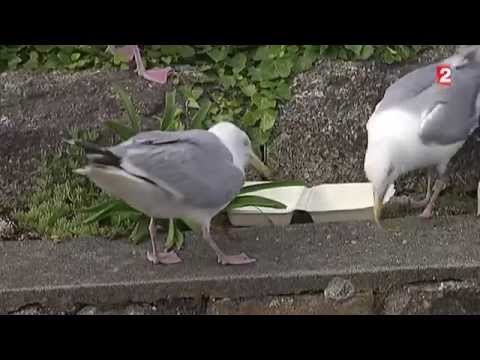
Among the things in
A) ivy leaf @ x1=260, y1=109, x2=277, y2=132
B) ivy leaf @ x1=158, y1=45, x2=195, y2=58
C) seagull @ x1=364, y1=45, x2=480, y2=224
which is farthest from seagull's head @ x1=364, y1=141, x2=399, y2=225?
ivy leaf @ x1=158, y1=45, x2=195, y2=58

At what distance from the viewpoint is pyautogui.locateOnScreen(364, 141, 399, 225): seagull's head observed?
2.26m

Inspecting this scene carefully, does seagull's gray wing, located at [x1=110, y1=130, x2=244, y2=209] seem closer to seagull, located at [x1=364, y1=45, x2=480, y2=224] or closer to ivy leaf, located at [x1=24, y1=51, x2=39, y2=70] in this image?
seagull, located at [x1=364, y1=45, x2=480, y2=224]

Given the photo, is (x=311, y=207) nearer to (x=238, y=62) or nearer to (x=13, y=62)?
(x=238, y=62)

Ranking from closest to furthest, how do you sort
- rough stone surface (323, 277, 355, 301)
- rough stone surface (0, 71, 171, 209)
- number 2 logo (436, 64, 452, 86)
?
rough stone surface (323, 277, 355, 301)
number 2 logo (436, 64, 452, 86)
rough stone surface (0, 71, 171, 209)

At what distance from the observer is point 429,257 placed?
2.22 m

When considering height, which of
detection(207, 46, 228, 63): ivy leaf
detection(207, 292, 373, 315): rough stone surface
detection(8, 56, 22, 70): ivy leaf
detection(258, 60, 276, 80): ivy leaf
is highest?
detection(207, 46, 228, 63): ivy leaf

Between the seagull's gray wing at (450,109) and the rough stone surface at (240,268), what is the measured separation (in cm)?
24

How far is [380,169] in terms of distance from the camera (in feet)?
7.42

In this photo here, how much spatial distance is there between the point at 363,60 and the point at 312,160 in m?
0.30

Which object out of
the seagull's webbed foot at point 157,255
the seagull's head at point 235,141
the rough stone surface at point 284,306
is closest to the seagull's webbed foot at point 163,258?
the seagull's webbed foot at point 157,255

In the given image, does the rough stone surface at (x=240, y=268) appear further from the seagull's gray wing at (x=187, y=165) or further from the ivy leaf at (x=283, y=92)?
Answer: the ivy leaf at (x=283, y=92)

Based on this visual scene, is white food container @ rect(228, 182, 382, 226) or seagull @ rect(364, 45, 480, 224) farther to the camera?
white food container @ rect(228, 182, 382, 226)

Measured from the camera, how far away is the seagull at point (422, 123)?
7.44ft
